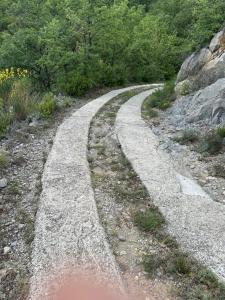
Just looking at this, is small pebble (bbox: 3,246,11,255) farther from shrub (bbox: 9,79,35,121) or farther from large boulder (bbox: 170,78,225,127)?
large boulder (bbox: 170,78,225,127)

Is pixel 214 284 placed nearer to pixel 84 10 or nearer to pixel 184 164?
pixel 184 164

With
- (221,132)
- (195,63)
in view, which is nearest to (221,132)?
(221,132)

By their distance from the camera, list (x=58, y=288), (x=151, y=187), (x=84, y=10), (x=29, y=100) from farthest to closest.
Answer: (x=84, y=10)
(x=29, y=100)
(x=151, y=187)
(x=58, y=288)

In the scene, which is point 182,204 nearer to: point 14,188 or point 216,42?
point 14,188

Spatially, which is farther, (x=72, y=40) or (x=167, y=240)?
(x=72, y=40)

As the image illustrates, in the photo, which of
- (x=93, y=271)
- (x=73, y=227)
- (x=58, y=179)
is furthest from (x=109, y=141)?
(x=93, y=271)

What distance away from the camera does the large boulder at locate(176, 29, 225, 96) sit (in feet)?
39.3

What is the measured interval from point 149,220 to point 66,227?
3.78 feet

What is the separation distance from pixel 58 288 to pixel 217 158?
5180 mm

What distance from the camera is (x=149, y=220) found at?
5121mm

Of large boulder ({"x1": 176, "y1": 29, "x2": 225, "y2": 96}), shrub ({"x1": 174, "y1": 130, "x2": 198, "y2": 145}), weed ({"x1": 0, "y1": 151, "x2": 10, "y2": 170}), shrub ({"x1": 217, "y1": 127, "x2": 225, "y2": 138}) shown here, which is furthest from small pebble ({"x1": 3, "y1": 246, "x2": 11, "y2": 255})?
large boulder ({"x1": 176, "y1": 29, "x2": 225, "y2": 96})

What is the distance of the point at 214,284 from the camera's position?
3.92 meters

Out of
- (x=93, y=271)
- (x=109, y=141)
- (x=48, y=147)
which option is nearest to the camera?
(x=93, y=271)

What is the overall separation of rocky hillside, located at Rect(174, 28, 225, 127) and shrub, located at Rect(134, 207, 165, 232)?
4851mm
